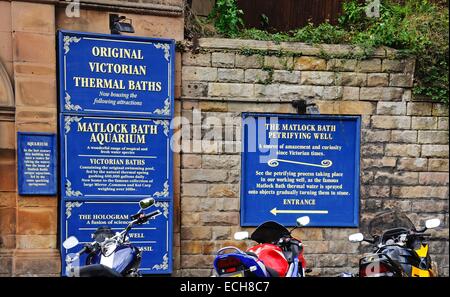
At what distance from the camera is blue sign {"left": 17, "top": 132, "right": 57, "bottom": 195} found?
4852 mm

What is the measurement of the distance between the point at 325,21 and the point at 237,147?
7.27 ft

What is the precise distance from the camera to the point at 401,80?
18.9 feet

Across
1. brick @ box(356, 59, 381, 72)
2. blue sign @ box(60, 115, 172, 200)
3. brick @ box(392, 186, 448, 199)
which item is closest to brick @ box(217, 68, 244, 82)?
blue sign @ box(60, 115, 172, 200)

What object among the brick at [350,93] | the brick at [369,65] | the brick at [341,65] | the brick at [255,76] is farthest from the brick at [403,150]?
the brick at [255,76]

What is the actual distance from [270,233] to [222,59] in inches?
95.6

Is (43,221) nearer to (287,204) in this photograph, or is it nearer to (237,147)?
(237,147)

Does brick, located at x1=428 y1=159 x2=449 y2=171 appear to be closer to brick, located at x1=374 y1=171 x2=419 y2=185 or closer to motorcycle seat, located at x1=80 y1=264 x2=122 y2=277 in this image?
brick, located at x1=374 y1=171 x2=419 y2=185

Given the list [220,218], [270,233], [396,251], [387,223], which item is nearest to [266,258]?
[270,233]

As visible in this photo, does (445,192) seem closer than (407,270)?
No

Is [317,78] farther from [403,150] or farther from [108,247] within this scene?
[108,247]

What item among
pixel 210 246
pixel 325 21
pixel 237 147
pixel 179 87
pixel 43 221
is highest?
pixel 325 21

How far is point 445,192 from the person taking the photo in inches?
232
